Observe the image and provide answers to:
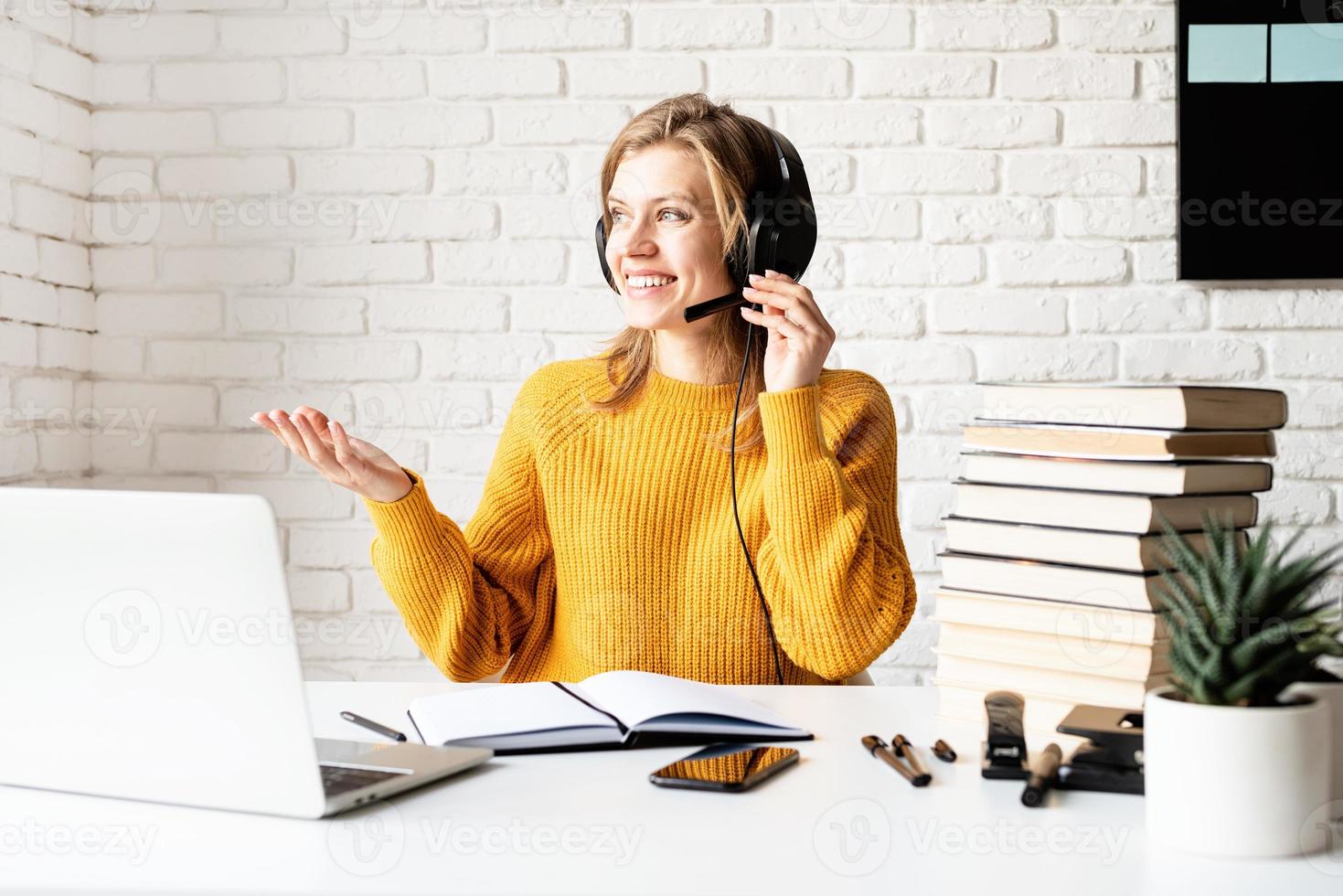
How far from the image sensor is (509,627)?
61.2 inches

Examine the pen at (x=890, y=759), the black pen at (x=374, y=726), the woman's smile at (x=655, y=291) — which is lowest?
the black pen at (x=374, y=726)

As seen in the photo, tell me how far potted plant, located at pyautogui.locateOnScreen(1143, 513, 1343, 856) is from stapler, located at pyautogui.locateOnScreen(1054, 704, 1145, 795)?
0.09 metres

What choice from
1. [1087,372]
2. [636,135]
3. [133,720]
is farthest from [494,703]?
[1087,372]

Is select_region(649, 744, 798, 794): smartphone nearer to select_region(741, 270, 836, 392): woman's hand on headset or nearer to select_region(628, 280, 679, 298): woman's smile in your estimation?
select_region(741, 270, 836, 392): woman's hand on headset

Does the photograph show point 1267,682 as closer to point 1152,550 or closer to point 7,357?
point 1152,550

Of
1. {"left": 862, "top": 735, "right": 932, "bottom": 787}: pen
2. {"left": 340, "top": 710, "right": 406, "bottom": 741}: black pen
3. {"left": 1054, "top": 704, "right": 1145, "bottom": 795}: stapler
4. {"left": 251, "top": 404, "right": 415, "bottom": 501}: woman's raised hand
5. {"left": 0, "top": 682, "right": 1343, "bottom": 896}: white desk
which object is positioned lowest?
{"left": 340, "top": 710, "right": 406, "bottom": 741}: black pen

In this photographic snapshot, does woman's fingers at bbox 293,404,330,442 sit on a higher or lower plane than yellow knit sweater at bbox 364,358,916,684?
higher

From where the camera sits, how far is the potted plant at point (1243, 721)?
2.18 feet

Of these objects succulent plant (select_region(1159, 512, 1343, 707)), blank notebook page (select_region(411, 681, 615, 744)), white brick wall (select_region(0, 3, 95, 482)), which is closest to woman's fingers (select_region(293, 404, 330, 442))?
blank notebook page (select_region(411, 681, 615, 744))

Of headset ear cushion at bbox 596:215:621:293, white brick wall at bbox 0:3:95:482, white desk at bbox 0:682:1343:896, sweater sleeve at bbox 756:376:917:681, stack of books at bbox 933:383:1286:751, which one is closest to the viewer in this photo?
white desk at bbox 0:682:1343:896

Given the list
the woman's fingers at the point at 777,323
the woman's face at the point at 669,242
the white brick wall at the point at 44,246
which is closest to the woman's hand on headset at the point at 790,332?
the woman's fingers at the point at 777,323

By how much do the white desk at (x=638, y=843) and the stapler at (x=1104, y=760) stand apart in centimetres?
1

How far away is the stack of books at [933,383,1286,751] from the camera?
890mm

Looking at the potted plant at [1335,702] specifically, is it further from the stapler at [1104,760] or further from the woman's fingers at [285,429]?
the woman's fingers at [285,429]
